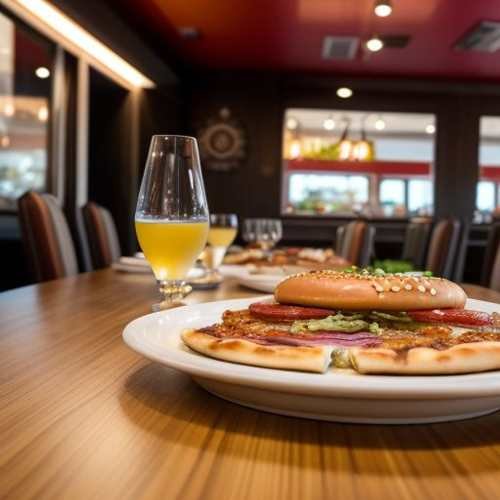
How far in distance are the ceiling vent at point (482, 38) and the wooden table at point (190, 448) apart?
18.6 ft

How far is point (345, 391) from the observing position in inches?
15.7

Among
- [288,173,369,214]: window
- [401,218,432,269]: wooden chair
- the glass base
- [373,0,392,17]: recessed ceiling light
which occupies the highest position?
[373,0,392,17]: recessed ceiling light

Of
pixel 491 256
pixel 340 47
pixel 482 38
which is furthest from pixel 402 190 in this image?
pixel 491 256

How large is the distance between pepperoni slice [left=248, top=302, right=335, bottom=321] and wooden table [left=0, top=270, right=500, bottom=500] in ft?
0.36

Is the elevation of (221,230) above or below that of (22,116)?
below

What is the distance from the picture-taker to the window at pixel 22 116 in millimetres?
5473

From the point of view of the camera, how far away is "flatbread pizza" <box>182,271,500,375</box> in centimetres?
46

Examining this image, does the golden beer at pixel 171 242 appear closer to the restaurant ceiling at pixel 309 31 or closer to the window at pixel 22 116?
the restaurant ceiling at pixel 309 31

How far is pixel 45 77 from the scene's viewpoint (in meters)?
5.52

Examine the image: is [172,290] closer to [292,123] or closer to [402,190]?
[292,123]

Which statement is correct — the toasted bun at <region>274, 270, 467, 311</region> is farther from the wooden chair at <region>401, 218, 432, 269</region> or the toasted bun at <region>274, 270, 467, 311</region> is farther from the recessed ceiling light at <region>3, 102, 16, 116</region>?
the recessed ceiling light at <region>3, 102, 16, 116</region>

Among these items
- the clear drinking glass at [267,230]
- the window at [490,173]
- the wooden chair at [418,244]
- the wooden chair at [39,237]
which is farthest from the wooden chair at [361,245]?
the window at [490,173]

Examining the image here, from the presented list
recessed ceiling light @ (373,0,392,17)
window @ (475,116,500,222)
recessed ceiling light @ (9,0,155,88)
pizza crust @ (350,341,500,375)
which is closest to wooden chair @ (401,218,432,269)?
recessed ceiling light @ (373,0,392,17)

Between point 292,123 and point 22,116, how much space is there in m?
7.35
